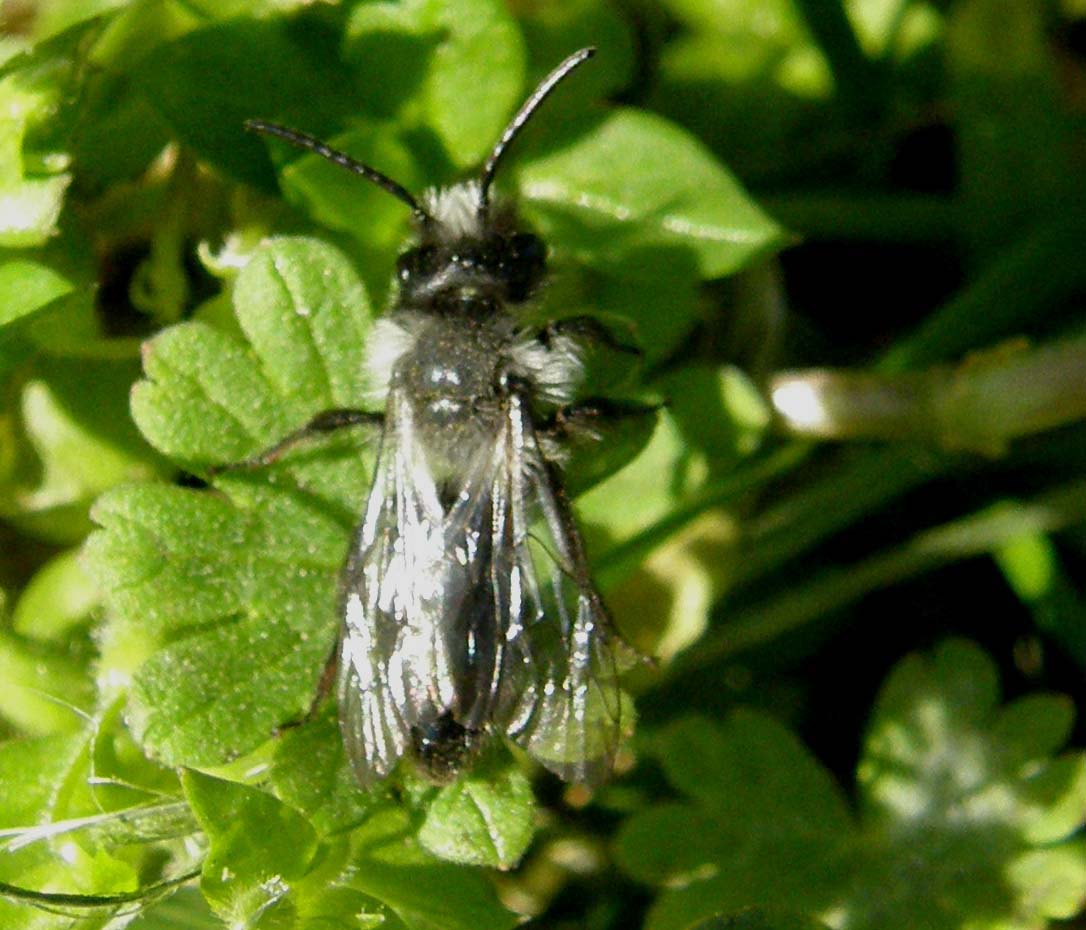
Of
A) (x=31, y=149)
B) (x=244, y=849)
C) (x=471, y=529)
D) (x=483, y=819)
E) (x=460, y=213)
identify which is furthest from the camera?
(x=460, y=213)

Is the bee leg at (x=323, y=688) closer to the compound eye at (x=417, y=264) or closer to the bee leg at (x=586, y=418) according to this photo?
the bee leg at (x=586, y=418)

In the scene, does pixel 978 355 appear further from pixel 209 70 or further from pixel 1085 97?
pixel 209 70

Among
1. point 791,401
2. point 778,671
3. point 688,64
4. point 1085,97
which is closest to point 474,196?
point 791,401

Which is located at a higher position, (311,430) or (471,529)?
(311,430)

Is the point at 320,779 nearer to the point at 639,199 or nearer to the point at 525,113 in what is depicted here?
the point at 525,113

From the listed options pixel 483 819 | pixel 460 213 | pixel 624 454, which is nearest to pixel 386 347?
pixel 460 213

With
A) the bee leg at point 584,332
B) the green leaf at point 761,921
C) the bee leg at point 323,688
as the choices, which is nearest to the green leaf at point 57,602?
the bee leg at point 323,688
